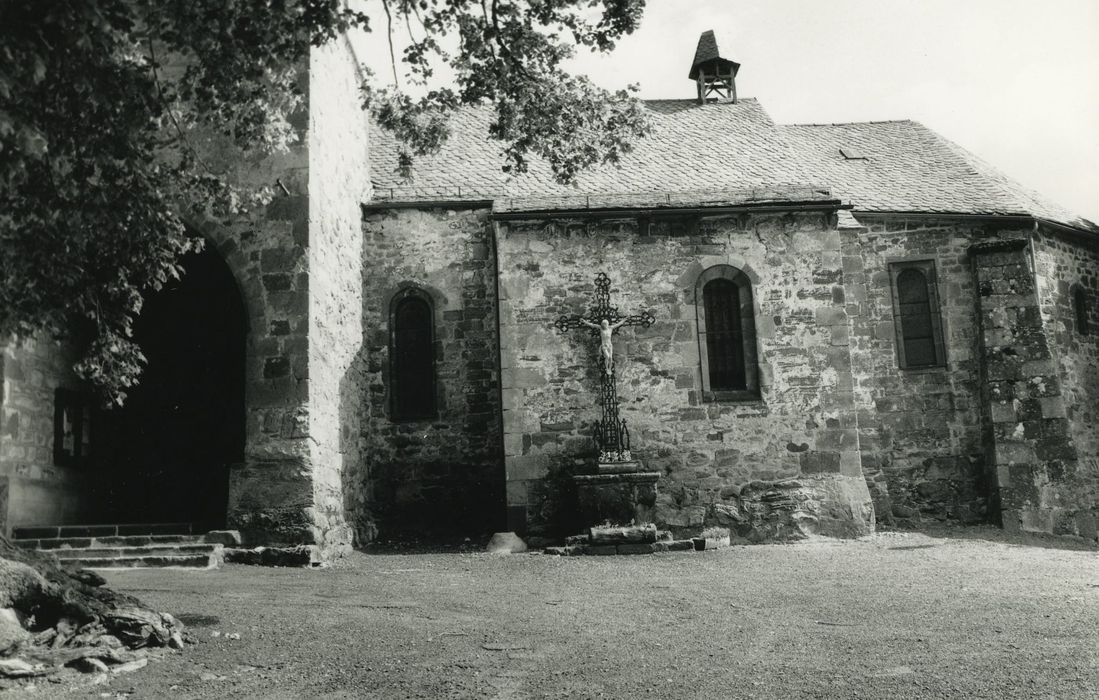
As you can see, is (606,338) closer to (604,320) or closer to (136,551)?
(604,320)

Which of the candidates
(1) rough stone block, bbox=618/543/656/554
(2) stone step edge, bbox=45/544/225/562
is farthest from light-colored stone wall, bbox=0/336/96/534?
(1) rough stone block, bbox=618/543/656/554

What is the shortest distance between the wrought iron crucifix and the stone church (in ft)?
0.85

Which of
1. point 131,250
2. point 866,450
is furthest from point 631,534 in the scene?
point 131,250

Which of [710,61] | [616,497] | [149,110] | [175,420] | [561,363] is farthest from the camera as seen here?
[710,61]

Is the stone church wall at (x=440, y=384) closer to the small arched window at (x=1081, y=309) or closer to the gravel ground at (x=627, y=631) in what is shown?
the gravel ground at (x=627, y=631)

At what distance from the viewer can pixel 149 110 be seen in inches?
265

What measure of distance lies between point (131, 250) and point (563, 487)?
7505 mm

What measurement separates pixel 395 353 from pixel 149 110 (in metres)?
8.46

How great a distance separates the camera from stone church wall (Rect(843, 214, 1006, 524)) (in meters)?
15.9

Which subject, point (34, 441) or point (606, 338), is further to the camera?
point (606, 338)

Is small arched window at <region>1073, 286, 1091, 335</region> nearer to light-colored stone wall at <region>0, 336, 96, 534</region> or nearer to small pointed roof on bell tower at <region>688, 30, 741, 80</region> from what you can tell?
small pointed roof on bell tower at <region>688, 30, 741, 80</region>

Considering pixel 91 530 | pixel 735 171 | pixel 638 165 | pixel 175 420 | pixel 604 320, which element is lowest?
pixel 91 530

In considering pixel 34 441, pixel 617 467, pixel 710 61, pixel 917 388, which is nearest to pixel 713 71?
pixel 710 61

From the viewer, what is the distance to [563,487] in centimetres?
1352
